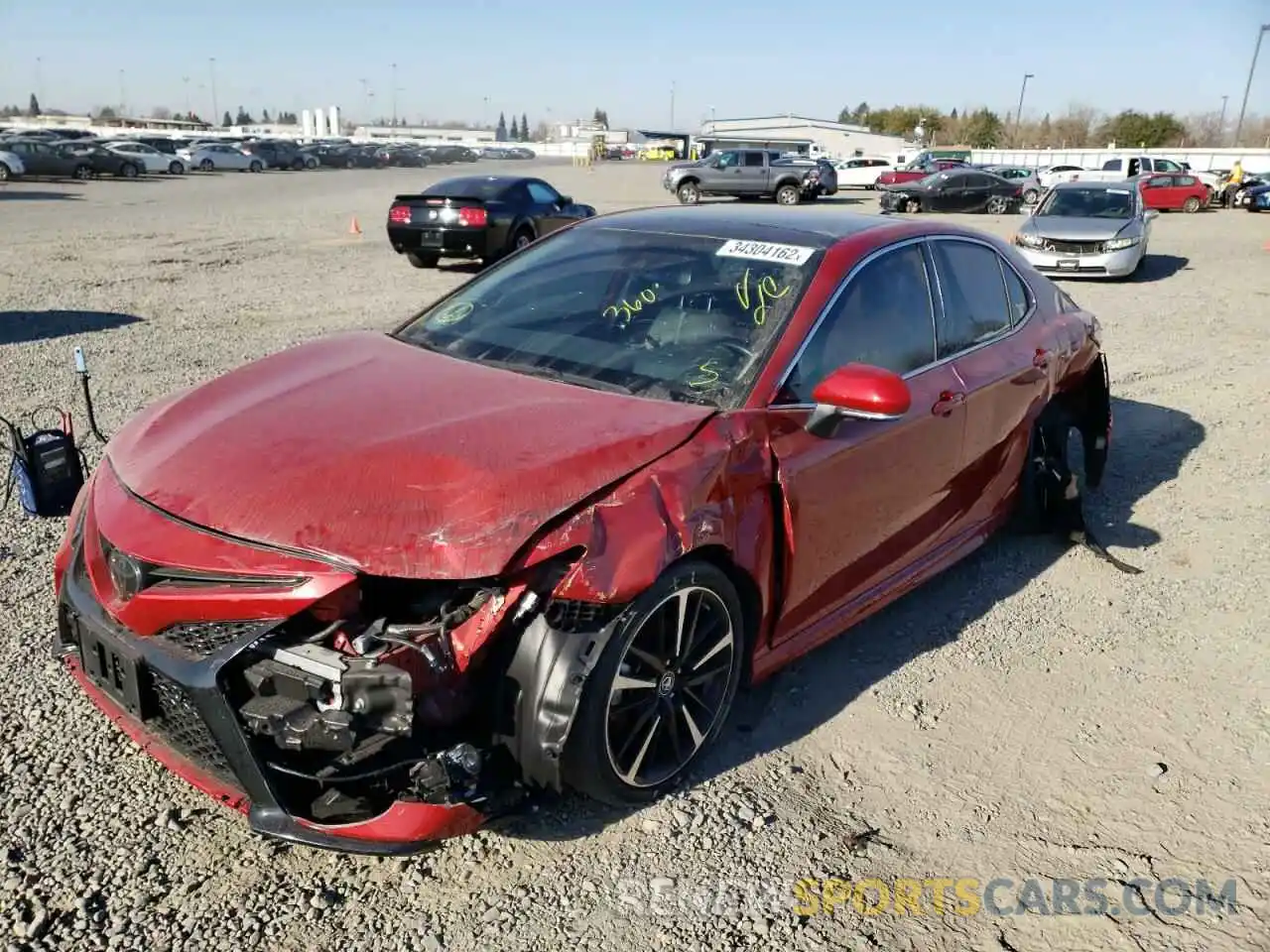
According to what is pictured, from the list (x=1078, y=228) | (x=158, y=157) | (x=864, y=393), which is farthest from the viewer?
(x=158, y=157)

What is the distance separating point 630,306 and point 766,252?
21.2 inches

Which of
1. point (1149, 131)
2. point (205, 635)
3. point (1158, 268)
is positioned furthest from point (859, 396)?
point (1149, 131)

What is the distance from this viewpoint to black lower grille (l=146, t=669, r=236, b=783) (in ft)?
8.17

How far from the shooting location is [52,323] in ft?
31.9

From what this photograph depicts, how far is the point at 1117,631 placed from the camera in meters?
4.36

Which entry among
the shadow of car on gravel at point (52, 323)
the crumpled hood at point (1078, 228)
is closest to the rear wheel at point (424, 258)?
the shadow of car on gravel at point (52, 323)

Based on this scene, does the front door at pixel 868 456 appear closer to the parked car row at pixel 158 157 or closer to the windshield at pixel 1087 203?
the windshield at pixel 1087 203

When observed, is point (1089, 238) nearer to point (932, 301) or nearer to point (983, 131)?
point (932, 301)

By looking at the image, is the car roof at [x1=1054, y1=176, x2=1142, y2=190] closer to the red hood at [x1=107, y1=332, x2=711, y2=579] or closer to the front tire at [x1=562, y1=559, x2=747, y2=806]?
the red hood at [x1=107, y1=332, x2=711, y2=579]

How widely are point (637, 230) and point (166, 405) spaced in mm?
1898

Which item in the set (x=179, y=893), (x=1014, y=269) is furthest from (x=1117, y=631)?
(x=179, y=893)

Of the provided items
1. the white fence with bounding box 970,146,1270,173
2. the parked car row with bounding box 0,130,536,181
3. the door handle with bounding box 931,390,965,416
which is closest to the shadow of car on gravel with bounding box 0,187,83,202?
the parked car row with bounding box 0,130,536,181

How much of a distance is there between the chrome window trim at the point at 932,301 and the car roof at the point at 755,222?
0.47 ft

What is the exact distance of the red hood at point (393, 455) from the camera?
8.30ft
